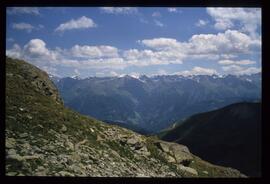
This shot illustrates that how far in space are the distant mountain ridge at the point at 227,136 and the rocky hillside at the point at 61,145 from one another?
8557 cm

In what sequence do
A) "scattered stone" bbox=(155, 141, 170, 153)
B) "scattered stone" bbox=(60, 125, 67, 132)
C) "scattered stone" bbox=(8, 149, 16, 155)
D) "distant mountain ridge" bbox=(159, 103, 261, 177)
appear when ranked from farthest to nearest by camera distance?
"distant mountain ridge" bbox=(159, 103, 261, 177), "scattered stone" bbox=(155, 141, 170, 153), "scattered stone" bbox=(60, 125, 67, 132), "scattered stone" bbox=(8, 149, 16, 155)

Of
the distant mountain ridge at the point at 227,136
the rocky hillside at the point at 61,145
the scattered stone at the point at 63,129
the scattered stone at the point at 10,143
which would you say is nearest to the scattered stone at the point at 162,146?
the rocky hillside at the point at 61,145

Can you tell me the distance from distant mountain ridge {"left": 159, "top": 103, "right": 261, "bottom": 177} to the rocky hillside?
8557cm

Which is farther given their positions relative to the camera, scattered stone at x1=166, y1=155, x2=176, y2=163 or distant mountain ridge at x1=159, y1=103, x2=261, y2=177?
distant mountain ridge at x1=159, y1=103, x2=261, y2=177

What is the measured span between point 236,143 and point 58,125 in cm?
12214

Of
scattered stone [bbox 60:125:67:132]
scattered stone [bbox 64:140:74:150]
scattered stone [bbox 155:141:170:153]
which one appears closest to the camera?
scattered stone [bbox 64:140:74:150]

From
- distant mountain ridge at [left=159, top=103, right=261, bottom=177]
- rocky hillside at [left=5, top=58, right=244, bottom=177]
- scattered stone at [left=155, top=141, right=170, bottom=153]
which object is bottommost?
distant mountain ridge at [left=159, top=103, right=261, bottom=177]

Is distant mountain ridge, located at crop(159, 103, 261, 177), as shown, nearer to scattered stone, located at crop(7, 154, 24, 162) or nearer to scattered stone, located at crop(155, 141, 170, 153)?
scattered stone, located at crop(155, 141, 170, 153)

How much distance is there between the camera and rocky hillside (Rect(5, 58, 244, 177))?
412 inches

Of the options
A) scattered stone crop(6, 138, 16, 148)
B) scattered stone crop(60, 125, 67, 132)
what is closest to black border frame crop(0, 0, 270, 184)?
scattered stone crop(6, 138, 16, 148)

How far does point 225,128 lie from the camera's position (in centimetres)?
15338

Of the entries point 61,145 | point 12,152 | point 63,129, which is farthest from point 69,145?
point 12,152

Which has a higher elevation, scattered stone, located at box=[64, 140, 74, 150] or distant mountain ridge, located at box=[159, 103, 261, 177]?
scattered stone, located at box=[64, 140, 74, 150]
